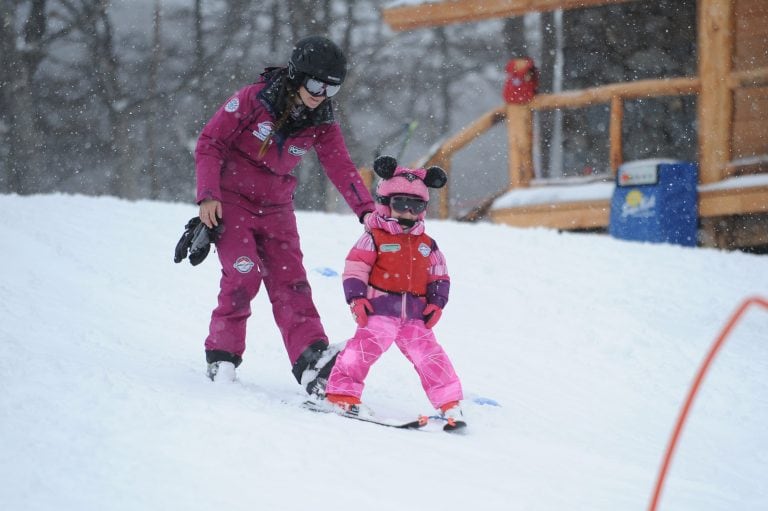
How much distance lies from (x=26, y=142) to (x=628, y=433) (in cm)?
1989

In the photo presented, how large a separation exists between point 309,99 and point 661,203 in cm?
576

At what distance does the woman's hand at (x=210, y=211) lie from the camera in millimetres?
3957

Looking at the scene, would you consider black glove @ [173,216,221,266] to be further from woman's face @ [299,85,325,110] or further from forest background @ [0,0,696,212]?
forest background @ [0,0,696,212]

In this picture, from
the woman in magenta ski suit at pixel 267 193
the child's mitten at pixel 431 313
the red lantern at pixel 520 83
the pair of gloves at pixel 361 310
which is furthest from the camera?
the red lantern at pixel 520 83

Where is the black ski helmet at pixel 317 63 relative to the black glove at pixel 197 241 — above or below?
above

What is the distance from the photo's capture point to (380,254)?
153 inches

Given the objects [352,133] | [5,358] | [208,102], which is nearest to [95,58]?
[208,102]

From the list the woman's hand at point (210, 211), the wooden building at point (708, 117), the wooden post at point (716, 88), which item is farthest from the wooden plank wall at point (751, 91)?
the woman's hand at point (210, 211)

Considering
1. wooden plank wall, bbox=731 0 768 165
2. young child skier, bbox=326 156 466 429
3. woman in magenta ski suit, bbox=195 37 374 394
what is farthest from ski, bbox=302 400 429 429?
wooden plank wall, bbox=731 0 768 165

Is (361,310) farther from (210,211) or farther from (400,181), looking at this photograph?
(210,211)

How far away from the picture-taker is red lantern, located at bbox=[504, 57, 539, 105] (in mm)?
10312

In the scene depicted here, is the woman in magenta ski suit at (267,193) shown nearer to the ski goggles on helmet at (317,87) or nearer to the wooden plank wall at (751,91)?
the ski goggles on helmet at (317,87)

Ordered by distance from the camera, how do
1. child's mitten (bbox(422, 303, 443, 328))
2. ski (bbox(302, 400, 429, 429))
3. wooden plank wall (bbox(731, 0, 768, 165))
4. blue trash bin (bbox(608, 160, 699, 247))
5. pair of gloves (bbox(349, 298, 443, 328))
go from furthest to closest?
wooden plank wall (bbox(731, 0, 768, 165)) < blue trash bin (bbox(608, 160, 699, 247)) < child's mitten (bbox(422, 303, 443, 328)) < pair of gloves (bbox(349, 298, 443, 328)) < ski (bbox(302, 400, 429, 429))

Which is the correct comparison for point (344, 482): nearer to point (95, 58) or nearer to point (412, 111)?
point (95, 58)
